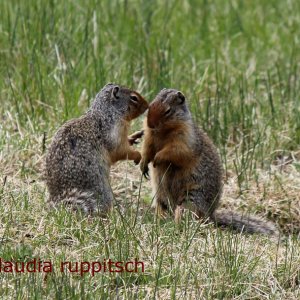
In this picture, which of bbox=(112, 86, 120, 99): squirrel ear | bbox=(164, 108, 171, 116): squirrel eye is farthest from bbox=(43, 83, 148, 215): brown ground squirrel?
bbox=(164, 108, 171, 116): squirrel eye

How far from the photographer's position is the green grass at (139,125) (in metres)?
5.93

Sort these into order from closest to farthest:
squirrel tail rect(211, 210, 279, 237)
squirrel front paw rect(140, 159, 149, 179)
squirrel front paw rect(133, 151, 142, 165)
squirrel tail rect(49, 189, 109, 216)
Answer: squirrel tail rect(49, 189, 109, 216), squirrel tail rect(211, 210, 279, 237), squirrel front paw rect(133, 151, 142, 165), squirrel front paw rect(140, 159, 149, 179)

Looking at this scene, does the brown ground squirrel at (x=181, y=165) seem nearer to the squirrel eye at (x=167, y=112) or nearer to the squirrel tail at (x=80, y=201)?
the squirrel eye at (x=167, y=112)

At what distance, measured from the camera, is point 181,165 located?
7.61 m

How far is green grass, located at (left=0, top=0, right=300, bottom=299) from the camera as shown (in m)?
5.93

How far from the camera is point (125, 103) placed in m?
7.78

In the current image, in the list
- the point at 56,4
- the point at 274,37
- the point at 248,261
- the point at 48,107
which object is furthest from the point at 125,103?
the point at 274,37

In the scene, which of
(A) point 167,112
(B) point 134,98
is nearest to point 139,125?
(B) point 134,98

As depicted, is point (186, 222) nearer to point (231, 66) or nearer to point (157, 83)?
point (157, 83)

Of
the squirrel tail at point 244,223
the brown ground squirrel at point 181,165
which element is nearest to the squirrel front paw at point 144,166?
the brown ground squirrel at point 181,165

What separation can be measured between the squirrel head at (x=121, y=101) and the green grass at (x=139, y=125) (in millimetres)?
643

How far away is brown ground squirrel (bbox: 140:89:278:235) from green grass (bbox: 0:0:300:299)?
301 millimetres

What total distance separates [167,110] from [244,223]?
105 centimetres

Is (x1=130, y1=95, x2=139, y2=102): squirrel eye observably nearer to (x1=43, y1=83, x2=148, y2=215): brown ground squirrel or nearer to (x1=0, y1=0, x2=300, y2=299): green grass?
(x1=43, y1=83, x2=148, y2=215): brown ground squirrel
